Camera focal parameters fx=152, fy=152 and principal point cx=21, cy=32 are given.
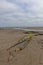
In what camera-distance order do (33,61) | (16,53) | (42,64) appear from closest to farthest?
(42,64), (33,61), (16,53)

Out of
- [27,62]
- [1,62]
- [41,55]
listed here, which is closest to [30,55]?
[41,55]

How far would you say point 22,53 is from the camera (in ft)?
24.0

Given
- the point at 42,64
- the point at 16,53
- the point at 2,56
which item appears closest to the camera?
the point at 42,64

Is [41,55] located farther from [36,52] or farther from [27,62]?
[27,62]

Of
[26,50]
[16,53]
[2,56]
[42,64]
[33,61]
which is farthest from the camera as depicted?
[26,50]

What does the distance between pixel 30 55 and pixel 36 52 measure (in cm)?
59

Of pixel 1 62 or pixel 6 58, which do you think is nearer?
pixel 1 62

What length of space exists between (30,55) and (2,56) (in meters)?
1.27

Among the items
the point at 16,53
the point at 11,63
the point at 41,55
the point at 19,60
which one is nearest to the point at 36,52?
the point at 41,55

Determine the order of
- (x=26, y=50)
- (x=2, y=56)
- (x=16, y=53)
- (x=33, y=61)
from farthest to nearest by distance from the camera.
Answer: (x=26, y=50) < (x=16, y=53) < (x=2, y=56) < (x=33, y=61)

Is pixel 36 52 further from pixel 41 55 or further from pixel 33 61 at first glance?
pixel 33 61

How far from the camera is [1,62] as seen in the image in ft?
19.8

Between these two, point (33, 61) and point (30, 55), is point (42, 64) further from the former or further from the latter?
point (30, 55)

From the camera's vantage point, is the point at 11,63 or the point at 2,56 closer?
the point at 11,63
